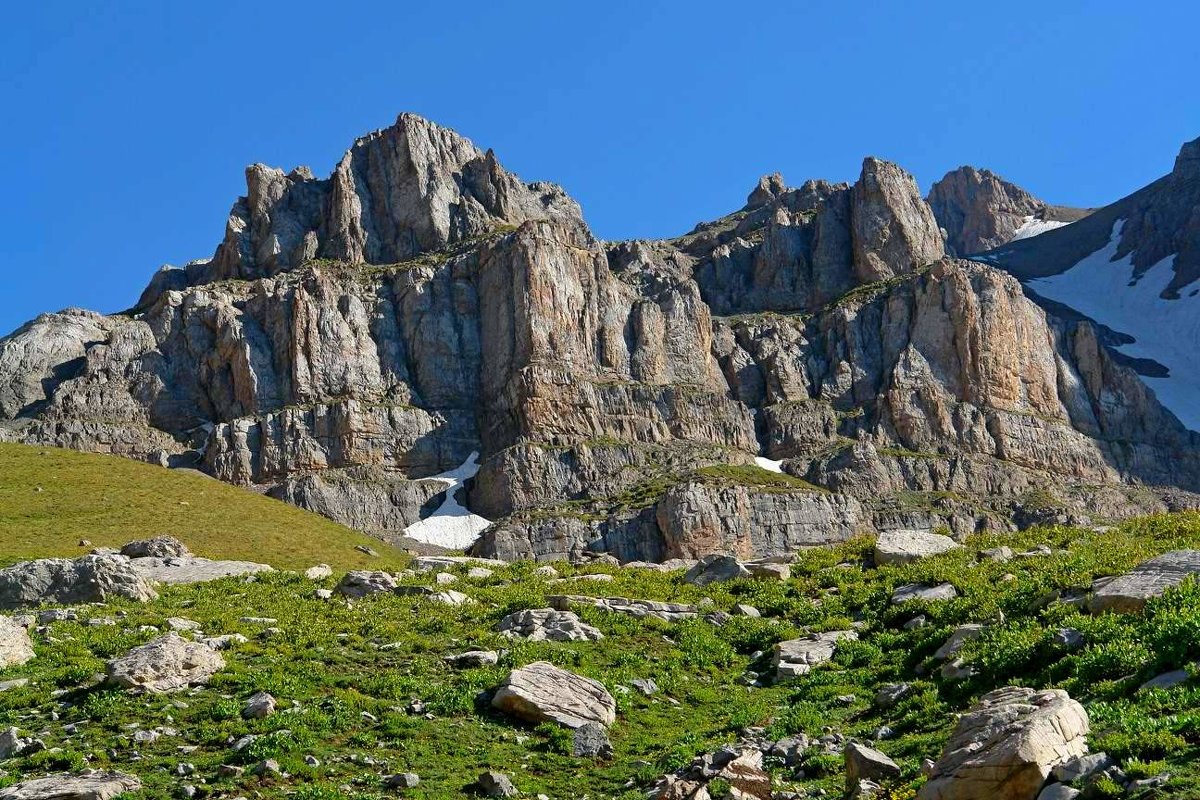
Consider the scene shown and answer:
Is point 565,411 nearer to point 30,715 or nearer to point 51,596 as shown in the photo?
point 51,596

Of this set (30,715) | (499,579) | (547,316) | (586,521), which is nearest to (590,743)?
(30,715)

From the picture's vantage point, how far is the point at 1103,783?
44.9 ft

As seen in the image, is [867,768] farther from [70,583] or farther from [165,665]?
[70,583]

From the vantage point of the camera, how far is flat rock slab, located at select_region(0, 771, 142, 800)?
17.9 metres

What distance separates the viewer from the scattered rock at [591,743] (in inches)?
851

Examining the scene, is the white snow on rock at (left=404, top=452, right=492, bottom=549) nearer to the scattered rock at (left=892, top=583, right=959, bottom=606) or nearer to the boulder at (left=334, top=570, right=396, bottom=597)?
the boulder at (left=334, top=570, right=396, bottom=597)

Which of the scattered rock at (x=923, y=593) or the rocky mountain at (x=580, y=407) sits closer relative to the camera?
the scattered rock at (x=923, y=593)

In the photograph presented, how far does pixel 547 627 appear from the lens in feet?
101

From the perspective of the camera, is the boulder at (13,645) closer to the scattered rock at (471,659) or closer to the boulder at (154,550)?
the scattered rock at (471,659)

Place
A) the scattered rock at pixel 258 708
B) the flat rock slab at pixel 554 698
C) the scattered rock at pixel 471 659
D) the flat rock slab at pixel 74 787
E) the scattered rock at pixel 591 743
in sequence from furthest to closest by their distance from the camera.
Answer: the scattered rock at pixel 471 659
the flat rock slab at pixel 554 698
the scattered rock at pixel 258 708
the scattered rock at pixel 591 743
the flat rock slab at pixel 74 787

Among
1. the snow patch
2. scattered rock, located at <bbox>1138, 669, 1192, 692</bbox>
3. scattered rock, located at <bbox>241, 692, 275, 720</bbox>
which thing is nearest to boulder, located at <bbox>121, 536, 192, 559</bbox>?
scattered rock, located at <bbox>241, 692, 275, 720</bbox>

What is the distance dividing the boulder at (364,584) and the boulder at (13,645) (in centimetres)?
1056

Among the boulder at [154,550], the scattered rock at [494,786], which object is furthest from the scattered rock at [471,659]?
the boulder at [154,550]

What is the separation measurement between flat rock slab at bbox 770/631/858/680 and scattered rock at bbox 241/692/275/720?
11.4m
